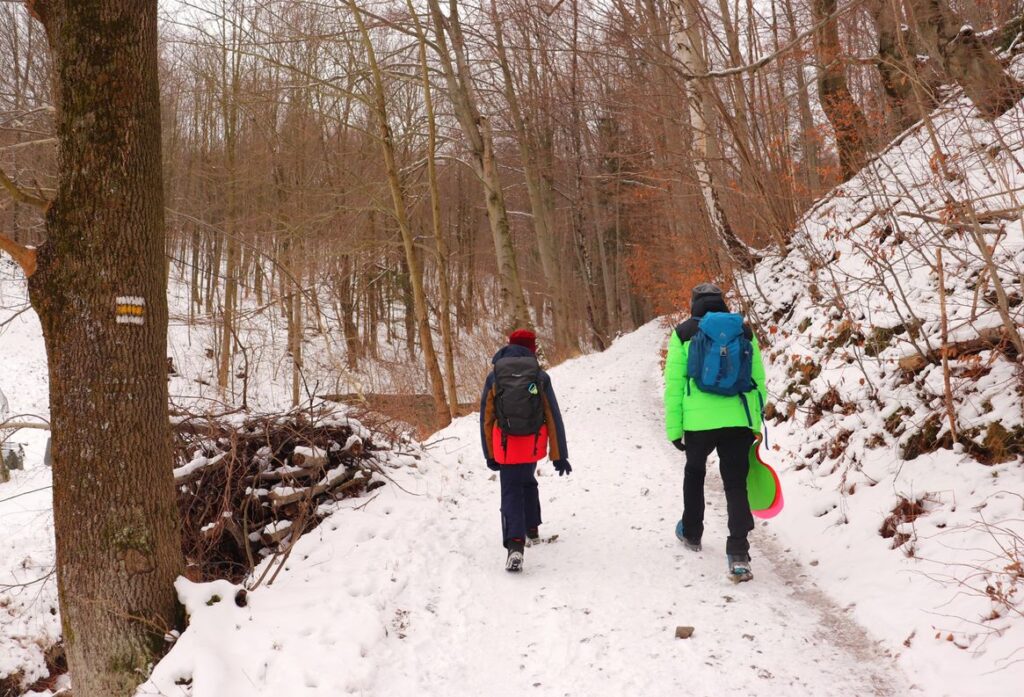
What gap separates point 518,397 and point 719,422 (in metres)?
1.51

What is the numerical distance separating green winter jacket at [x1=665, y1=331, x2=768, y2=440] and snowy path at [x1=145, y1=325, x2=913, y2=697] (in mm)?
1117

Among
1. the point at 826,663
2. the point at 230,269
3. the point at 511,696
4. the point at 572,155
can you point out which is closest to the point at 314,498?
the point at 511,696

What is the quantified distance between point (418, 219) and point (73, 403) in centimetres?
2023

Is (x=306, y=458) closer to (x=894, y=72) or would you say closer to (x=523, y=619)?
(x=523, y=619)

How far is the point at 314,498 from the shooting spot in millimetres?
6098

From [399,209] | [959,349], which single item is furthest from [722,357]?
[399,209]

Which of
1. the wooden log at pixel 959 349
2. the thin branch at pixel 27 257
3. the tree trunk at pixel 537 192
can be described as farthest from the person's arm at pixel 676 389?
the tree trunk at pixel 537 192

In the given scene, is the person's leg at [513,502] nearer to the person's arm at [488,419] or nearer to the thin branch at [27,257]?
the person's arm at [488,419]

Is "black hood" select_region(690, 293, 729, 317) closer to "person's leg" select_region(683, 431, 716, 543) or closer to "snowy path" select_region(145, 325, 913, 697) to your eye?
"person's leg" select_region(683, 431, 716, 543)

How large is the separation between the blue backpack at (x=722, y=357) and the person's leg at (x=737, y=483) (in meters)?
0.33

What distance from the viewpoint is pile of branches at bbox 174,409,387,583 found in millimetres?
5250

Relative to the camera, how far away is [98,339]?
151 inches

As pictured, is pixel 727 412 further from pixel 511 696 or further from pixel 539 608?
pixel 511 696

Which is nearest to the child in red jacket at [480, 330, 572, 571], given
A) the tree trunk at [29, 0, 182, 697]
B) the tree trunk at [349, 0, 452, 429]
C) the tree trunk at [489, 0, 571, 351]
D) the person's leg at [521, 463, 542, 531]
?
the person's leg at [521, 463, 542, 531]
